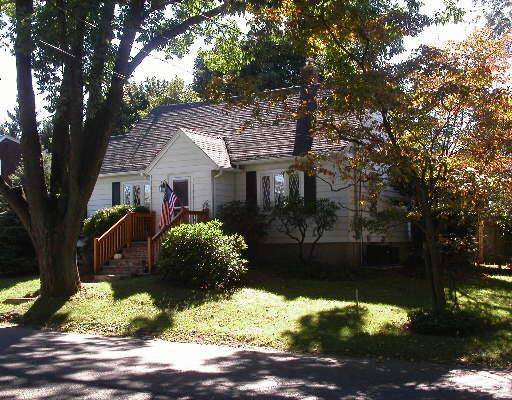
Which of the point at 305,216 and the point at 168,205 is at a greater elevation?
the point at 168,205

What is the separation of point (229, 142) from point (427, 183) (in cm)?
1183

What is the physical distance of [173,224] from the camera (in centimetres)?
1936

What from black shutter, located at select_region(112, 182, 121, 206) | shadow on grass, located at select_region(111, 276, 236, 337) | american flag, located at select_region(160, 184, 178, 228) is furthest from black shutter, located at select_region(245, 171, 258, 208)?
black shutter, located at select_region(112, 182, 121, 206)

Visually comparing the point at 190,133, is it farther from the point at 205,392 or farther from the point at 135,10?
the point at 205,392

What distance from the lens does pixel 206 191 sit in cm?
2102

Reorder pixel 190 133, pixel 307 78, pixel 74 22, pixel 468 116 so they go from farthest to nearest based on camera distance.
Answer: pixel 190 133
pixel 74 22
pixel 307 78
pixel 468 116

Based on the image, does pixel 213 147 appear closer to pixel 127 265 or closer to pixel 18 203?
pixel 127 265

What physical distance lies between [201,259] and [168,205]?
5.13 metres

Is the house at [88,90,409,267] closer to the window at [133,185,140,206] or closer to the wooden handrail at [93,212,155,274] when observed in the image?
the window at [133,185,140,206]

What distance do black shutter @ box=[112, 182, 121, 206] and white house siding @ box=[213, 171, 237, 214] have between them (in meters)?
5.73

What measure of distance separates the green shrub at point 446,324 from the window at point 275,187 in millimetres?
9072

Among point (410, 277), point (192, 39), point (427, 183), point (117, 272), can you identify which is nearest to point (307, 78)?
point (427, 183)

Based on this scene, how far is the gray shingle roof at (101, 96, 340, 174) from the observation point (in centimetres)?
2133

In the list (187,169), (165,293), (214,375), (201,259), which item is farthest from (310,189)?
(214,375)
